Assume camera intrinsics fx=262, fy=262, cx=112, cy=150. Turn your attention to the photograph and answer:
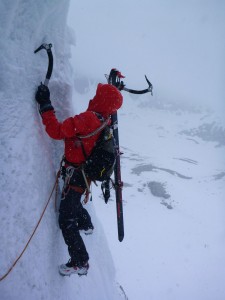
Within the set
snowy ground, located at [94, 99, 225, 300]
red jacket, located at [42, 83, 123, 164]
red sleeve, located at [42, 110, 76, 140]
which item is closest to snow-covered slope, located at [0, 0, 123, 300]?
red sleeve, located at [42, 110, 76, 140]

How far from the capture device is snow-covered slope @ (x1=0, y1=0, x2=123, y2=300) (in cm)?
304

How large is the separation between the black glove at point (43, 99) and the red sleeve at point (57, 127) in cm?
7

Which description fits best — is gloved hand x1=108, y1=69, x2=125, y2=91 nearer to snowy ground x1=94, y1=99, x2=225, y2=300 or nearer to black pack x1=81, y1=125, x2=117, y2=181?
black pack x1=81, y1=125, x2=117, y2=181

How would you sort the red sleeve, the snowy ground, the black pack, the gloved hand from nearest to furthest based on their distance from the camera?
the red sleeve → the black pack → the gloved hand → the snowy ground

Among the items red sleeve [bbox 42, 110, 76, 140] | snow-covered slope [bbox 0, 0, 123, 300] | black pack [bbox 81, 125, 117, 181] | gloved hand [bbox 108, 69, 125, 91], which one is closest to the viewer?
snow-covered slope [bbox 0, 0, 123, 300]

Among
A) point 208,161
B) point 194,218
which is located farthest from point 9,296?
point 208,161

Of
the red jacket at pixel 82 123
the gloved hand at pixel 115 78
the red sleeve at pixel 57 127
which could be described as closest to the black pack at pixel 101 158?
the red jacket at pixel 82 123

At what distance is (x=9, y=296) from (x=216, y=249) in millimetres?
22549

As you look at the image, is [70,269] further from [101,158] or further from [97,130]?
[97,130]

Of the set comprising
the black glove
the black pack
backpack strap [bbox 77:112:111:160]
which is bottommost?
the black pack

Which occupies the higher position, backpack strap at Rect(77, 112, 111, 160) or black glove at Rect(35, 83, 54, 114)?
black glove at Rect(35, 83, 54, 114)

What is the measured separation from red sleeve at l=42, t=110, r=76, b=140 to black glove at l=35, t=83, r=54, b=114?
71mm

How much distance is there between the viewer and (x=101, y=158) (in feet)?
12.2

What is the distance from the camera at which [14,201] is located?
3160 millimetres
